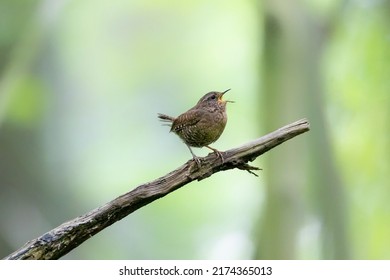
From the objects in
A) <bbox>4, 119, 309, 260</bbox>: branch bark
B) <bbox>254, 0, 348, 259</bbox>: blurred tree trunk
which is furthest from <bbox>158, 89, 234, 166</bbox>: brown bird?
<bbox>254, 0, 348, 259</bbox>: blurred tree trunk

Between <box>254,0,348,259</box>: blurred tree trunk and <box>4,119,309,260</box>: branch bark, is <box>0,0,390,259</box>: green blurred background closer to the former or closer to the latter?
<box>254,0,348,259</box>: blurred tree trunk

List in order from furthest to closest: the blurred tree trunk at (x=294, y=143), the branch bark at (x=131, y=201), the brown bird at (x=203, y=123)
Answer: the blurred tree trunk at (x=294, y=143), the brown bird at (x=203, y=123), the branch bark at (x=131, y=201)

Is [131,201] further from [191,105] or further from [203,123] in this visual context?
[191,105]

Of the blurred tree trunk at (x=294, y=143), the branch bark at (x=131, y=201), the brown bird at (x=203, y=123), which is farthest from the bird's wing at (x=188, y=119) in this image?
the blurred tree trunk at (x=294, y=143)

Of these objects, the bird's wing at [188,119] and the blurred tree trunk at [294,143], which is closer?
the bird's wing at [188,119]

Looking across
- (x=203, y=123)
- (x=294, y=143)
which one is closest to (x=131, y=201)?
(x=203, y=123)

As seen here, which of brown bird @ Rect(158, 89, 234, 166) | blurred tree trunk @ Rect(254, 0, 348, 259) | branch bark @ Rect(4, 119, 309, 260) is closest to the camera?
branch bark @ Rect(4, 119, 309, 260)

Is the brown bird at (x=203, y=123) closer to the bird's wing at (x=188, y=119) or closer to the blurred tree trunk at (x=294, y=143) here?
the bird's wing at (x=188, y=119)
